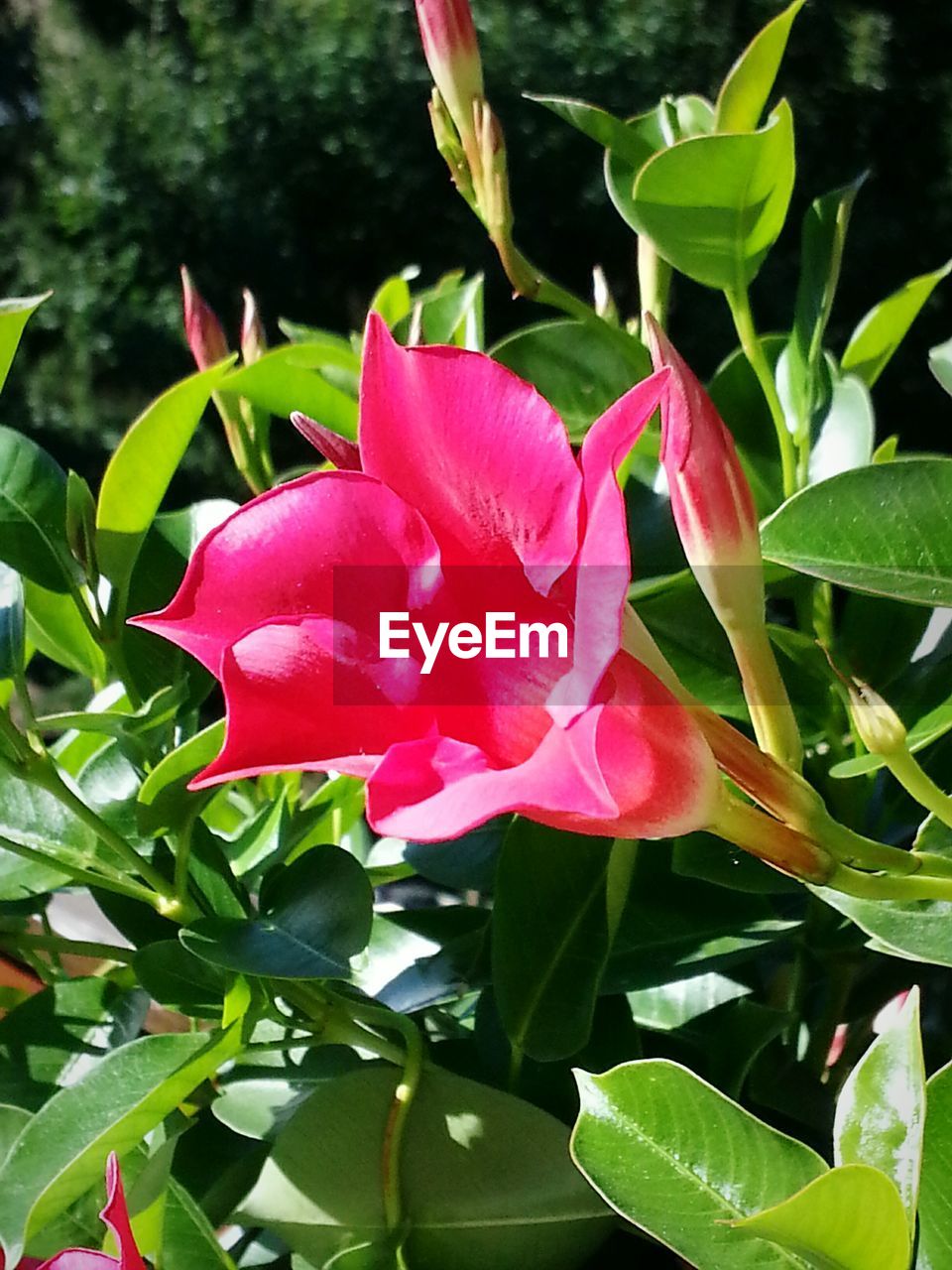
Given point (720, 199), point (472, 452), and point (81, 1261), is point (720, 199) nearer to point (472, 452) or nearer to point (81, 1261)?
point (472, 452)

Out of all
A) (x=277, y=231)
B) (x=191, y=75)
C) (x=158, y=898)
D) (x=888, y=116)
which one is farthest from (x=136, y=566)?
(x=191, y=75)

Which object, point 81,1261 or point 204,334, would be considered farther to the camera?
point 204,334

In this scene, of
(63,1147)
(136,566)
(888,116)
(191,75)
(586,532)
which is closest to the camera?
(586,532)

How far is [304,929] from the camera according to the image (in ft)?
1.07

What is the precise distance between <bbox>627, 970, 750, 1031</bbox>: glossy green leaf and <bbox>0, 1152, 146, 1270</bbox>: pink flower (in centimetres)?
22

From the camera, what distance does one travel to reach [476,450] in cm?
22

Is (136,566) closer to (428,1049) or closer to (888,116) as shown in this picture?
(428,1049)

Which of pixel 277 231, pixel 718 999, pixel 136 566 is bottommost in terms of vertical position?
pixel 277 231

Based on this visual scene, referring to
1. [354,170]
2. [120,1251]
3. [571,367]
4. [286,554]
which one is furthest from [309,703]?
[354,170]

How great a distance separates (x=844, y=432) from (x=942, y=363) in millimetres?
50

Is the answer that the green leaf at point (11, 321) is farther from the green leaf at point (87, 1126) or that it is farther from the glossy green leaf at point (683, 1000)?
the glossy green leaf at point (683, 1000)

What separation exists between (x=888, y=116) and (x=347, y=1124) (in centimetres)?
353

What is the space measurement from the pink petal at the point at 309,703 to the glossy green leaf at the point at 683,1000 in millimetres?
243

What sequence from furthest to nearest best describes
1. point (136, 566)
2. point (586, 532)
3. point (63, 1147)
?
point (136, 566)
point (63, 1147)
point (586, 532)
